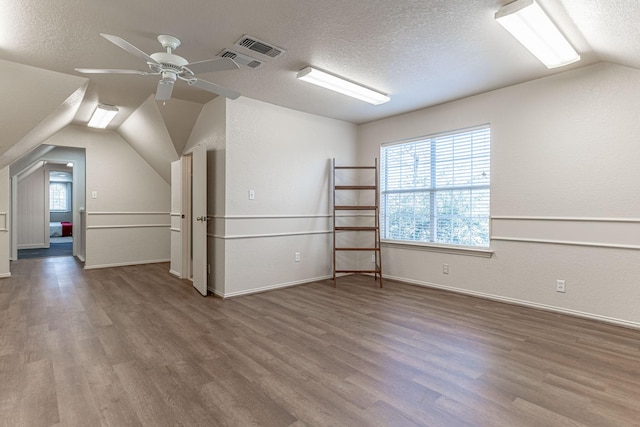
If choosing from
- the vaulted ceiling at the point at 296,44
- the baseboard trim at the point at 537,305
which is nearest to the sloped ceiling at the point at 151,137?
Answer: the vaulted ceiling at the point at 296,44

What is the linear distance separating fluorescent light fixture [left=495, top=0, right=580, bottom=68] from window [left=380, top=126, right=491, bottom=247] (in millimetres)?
1130

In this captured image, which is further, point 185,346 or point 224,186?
point 224,186

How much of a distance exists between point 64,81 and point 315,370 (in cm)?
375

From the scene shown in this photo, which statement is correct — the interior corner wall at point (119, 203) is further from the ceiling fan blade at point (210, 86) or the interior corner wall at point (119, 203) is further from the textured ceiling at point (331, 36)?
the ceiling fan blade at point (210, 86)

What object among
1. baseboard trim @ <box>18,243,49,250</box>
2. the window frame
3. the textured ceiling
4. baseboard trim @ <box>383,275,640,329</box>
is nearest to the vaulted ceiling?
the textured ceiling

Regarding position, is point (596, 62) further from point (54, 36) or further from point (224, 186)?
point (54, 36)

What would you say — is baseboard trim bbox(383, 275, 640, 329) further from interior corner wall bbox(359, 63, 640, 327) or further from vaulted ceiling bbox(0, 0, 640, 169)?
vaulted ceiling bbox(0, 0, 640, 169)

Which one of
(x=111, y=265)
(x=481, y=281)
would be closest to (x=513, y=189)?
(x=481, y=281)

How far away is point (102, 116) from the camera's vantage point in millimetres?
4844

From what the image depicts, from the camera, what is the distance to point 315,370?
2.12 meters

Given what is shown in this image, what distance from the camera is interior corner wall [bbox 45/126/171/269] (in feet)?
18.7

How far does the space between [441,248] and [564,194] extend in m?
1.46

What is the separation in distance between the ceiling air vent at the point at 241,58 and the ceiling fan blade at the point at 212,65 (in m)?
0.41

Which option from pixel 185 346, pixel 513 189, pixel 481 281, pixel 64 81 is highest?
pixel 64 81
